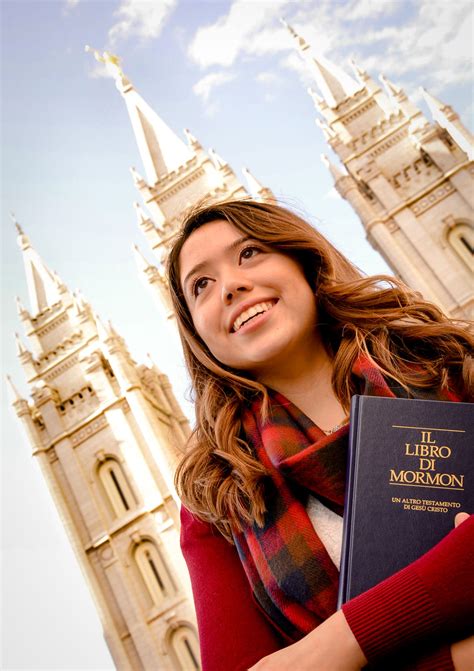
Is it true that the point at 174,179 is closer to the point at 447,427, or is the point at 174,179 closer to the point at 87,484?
the point at 87,484

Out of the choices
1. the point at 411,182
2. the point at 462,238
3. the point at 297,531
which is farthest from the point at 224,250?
the point at 411,182

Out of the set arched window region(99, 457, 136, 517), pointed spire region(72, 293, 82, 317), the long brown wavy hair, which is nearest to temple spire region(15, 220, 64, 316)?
pointed spire region(72, 293, 82, 317)

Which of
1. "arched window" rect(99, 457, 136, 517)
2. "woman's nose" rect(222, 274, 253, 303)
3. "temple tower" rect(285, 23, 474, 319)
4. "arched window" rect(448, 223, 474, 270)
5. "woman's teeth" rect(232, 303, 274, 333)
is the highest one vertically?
"temple tower" rect(285, 23, 474, 319)

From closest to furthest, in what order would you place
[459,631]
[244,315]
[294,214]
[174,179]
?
1. [459,631]
2. [244,315]
3. [294,214]
4. [174,179]

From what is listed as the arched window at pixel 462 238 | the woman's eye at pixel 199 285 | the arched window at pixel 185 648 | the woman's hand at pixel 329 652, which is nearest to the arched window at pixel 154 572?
the arched window at pixel 185 648

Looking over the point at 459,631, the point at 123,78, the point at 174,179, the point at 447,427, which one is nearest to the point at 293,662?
the point at 459,631

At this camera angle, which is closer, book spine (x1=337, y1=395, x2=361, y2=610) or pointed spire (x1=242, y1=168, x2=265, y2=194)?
book spine (x1=337, y1=395, x2=361, y2=610)

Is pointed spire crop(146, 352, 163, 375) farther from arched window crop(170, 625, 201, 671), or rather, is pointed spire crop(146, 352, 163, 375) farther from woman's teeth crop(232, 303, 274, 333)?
woman's teeth crop(232, 303, 274, 333)

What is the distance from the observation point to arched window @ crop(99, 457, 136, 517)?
797 inches

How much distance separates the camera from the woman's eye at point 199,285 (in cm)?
231

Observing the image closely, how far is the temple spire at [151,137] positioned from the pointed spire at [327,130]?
5.84 meters

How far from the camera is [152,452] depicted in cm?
1975

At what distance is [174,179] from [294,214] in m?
25.2

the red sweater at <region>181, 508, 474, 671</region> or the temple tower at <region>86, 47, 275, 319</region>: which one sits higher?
the temple tower at <region>86, 47, 275, 319</region>
